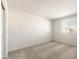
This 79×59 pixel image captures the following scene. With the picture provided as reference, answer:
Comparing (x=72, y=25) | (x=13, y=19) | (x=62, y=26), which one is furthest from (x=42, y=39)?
(x=13, y=19)

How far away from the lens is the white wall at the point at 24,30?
12.0ft

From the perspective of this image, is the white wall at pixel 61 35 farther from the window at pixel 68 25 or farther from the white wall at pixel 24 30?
the white wall at pixel 24 30

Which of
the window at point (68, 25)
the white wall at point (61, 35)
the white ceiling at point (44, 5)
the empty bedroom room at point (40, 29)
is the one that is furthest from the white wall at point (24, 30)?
the window at point (68, 25)

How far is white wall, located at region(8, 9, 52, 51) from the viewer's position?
364 centimetres

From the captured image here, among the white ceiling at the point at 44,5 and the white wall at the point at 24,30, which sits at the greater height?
the white ceiling at the point at 44,5

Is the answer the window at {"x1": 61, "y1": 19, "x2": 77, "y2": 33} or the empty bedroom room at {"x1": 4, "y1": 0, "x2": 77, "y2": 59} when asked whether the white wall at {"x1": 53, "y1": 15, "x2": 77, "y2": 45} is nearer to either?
the empty bedroom room at {"x1": 4, "y1": 0, "x2": 77, "y2": 59}

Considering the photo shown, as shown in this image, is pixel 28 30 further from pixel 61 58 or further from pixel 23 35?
pixel 61 58

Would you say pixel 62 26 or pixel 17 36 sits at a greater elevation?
pixel 62 26

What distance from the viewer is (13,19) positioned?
3.68 meters

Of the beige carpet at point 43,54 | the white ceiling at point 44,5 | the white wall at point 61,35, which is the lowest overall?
the beige carpet at point 43,54

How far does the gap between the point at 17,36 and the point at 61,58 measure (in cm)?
248

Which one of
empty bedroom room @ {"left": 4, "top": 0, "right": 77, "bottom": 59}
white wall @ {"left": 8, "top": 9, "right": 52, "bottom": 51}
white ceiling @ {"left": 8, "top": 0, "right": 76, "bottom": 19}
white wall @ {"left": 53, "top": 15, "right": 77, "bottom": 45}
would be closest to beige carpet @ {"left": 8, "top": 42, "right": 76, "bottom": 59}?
empty bedroom room @ {"left": 4, "top": 0, "right": 77, "bottom": 59}

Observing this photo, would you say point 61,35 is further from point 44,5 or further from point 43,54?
point 44,5

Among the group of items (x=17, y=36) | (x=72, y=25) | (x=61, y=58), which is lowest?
(x=61, y=58)
